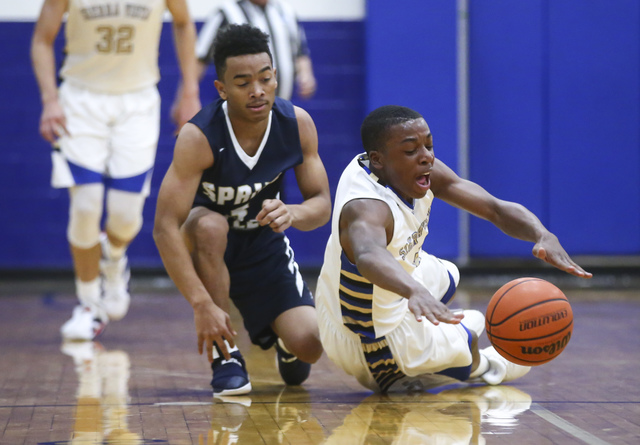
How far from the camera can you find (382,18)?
23.5 feet

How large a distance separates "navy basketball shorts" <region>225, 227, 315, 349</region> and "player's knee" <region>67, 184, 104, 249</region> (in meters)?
1.27

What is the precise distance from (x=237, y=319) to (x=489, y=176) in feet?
9.46

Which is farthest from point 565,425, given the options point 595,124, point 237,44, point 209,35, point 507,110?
point 595,124

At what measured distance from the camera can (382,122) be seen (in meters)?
3.01

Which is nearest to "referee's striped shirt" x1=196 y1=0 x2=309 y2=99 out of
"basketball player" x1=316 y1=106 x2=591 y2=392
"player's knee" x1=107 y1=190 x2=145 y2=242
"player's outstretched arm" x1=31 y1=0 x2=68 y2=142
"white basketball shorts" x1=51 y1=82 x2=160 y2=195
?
"white basketball shorts" x1=51 y1=82 x2=160 y2=195

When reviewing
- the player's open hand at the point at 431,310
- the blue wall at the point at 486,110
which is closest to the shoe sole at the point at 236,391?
the player's open hand at the point at 431,310

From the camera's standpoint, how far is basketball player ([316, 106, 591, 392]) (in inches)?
116

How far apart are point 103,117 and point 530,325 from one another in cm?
266

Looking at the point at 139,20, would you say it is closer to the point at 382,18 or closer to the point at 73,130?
the point at 73,130

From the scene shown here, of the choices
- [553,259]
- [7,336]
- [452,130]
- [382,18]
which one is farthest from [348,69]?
[553,259]

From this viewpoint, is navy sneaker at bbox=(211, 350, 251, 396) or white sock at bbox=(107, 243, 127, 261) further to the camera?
white sock at bbox=(107, 243, 127, 261)

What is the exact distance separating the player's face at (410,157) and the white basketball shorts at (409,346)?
40cm

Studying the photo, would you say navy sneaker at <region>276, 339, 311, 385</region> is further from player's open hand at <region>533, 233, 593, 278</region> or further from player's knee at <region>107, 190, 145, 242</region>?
player's knee at <region>107, 190, 145, 242</region>

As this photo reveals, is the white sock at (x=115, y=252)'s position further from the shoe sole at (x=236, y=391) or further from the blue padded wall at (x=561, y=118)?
the blue padded wall at (x=561, y=118)
